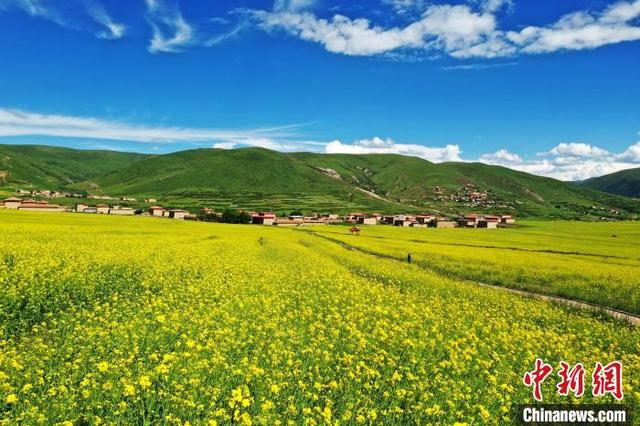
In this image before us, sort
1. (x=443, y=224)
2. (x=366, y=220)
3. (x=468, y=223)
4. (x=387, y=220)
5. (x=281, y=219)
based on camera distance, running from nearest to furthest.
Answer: (x=443, y=224), (x=468, y=223), (x=281, y=219), (x=366, y=220), (x=387, y=220)

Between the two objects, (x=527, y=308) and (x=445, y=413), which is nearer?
(x=445, y=413)

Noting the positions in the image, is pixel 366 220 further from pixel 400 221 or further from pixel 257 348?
pixel 257 348

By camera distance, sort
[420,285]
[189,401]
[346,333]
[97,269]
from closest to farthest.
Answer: [189,401]
[346,333]
[97,269]
[420,285]

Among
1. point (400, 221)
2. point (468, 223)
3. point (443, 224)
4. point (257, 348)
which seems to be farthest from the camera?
point (400, 221)

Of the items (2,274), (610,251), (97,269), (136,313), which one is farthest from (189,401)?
(610,251)

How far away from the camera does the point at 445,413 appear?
7957 millimetres

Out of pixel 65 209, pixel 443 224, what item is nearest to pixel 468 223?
pixel 443 224

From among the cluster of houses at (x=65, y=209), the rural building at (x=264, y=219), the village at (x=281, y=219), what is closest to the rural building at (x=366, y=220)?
the village at (x=281, y=219)

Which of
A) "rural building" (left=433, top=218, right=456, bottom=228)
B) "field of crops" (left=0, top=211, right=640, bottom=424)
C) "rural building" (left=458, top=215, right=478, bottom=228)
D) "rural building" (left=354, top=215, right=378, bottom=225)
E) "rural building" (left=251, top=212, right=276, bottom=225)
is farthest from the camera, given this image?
"rural building" (left=354, top=215, right=378, bottom=225)

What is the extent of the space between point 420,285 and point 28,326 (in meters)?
19.7

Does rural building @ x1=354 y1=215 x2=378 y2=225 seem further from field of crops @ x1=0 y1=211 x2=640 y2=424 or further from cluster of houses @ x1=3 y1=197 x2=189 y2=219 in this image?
field of crops @ x1=0 y1=211 x2=640 y2=424

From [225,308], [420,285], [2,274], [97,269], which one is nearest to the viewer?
[225,308]

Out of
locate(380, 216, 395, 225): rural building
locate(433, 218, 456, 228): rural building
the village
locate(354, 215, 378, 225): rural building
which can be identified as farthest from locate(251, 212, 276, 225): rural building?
locate(433, 218, 456, 228): rural building

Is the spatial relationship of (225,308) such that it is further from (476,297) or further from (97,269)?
(476,297)
